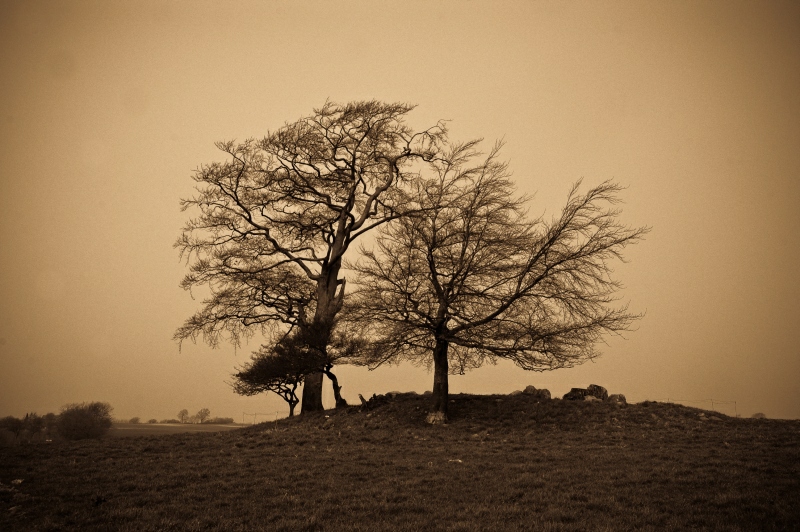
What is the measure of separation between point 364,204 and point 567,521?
70.0 feet

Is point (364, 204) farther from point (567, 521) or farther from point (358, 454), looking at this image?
point (567, 521)

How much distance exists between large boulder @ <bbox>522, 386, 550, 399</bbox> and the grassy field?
334 centimetres

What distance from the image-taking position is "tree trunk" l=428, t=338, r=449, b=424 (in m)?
21.8

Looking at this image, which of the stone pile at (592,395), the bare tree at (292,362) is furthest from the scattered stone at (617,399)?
the bare tree at (292,362)

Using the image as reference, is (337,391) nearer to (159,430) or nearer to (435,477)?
(435,477)

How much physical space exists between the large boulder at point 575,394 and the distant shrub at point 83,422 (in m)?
29.7

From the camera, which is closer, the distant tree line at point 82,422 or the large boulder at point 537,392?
the large boulder at point 537,392

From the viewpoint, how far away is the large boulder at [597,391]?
2540 centimetres

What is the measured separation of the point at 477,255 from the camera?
2134 cm

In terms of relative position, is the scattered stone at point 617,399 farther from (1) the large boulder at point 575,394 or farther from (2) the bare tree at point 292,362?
(2) the bare tree at point 292,362

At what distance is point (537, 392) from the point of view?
1041 inches

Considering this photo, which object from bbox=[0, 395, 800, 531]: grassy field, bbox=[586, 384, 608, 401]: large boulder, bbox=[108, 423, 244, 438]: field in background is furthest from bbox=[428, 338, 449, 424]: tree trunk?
bbox=[108, 423, 244, 438]: field in background

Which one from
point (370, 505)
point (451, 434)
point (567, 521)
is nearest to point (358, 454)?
point (451, 434)

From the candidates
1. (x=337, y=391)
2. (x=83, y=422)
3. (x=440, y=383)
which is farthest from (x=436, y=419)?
(x=83, y=422)
